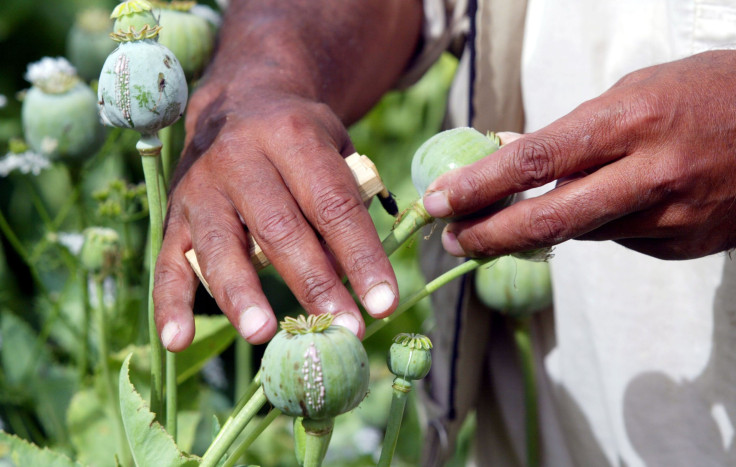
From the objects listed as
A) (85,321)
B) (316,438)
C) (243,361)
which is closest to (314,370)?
(316,438)

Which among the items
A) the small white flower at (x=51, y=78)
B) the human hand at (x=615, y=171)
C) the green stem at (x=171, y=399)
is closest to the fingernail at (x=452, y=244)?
the human hand at (x=615, y=171)

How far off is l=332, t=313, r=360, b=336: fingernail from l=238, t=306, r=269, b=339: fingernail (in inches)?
1.9

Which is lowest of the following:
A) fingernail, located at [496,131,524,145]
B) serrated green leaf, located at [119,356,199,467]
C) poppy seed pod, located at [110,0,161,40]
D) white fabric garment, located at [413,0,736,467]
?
white fabric garment, located at [413,0,736,467]

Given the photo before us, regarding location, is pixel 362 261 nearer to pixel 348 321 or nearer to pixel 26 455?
pixel 348 321

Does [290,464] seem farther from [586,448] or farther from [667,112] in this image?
[667,112]

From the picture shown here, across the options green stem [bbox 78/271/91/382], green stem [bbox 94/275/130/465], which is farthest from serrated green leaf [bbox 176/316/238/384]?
green stem [bbox 78/271/91/382]

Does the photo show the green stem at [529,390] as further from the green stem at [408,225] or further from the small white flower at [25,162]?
the small white flower at [25,162]

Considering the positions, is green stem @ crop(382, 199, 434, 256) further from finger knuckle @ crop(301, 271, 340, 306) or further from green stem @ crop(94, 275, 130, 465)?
green stem @ crop(94, 275, 130, 465)

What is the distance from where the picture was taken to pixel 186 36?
2.65 ft

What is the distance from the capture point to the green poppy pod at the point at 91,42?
3.44 feet

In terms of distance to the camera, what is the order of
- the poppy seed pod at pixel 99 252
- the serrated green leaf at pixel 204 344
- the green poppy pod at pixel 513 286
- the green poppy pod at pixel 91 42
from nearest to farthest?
the serrated green leaf at pixel 204 344
the poppy seed pod at pixel 99 252
the green poppy pod at pixel 513 286
the green poppy pod at pixel 91 42

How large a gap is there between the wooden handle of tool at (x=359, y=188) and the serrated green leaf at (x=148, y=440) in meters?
0.12

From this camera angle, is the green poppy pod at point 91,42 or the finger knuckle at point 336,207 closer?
the finger knuckle at point 336,207

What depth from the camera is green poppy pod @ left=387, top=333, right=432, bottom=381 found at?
19.0 inches
